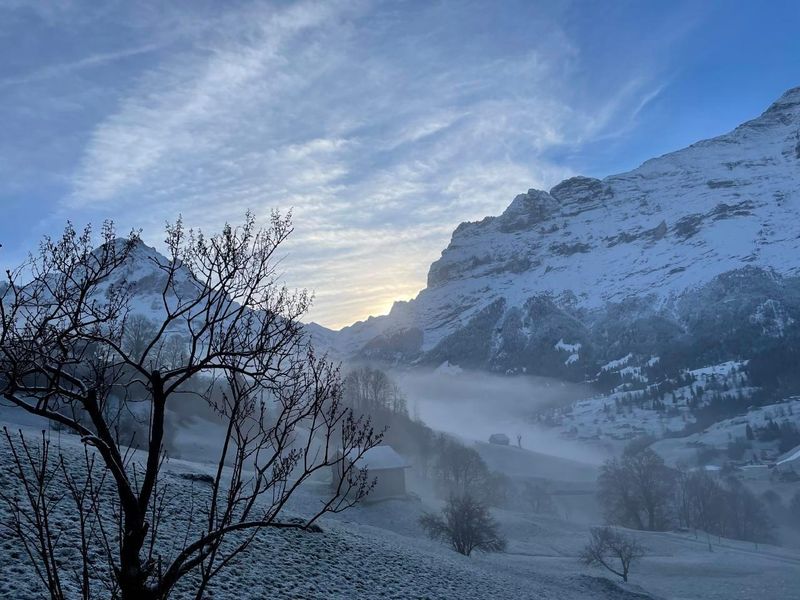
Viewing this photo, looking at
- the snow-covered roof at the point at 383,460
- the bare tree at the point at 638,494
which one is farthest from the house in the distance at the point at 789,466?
the snow-covered roof at the point at 383,460

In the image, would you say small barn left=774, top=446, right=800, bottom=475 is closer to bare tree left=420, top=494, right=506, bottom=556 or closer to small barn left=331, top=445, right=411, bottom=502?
small barn left=331, top=445, right=411, bottom=502

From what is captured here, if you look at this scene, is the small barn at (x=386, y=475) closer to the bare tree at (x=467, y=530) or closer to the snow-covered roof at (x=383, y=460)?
the snow-covered roof at (x=383, y=460)

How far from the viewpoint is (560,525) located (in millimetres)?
78125

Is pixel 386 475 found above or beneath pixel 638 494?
above

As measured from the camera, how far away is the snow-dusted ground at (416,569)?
66.3 feet

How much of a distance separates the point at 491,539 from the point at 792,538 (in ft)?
325

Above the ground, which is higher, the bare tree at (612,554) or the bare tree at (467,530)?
the bare tree at (467,530)

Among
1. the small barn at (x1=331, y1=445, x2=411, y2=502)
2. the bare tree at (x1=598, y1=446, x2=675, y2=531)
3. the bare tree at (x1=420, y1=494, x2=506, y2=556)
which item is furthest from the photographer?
the bare tree at (x1=598, y1=446, x2=675, y2=531)

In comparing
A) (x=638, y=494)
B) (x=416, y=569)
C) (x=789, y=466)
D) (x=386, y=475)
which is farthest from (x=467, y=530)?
(x=789, y=466)

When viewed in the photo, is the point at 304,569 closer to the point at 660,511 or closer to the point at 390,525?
the point at 390,525

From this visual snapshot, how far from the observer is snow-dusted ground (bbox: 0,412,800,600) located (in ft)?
66.3

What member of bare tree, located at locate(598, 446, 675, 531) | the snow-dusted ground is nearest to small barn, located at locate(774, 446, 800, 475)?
bare tree, located at locate(598, 446, 675, 531)

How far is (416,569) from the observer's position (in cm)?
2819

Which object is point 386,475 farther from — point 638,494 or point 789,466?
point 789,466
